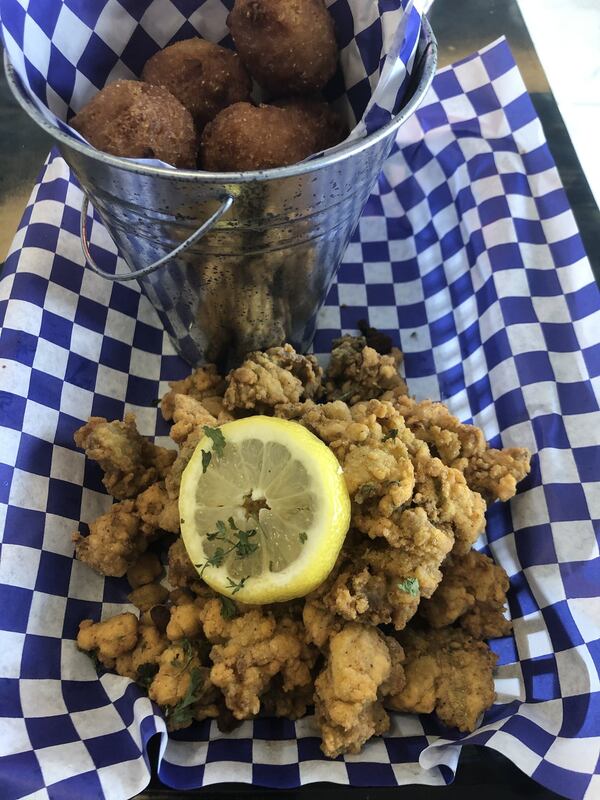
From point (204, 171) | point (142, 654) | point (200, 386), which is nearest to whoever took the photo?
point (204, 171)

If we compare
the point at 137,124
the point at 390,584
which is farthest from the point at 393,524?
the point at 137,124

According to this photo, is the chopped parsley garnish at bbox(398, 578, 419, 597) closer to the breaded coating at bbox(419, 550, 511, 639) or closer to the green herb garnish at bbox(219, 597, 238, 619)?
the breaded coating at bbox(419, 550, 511, 639)

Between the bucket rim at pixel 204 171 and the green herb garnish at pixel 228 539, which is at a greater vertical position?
the bucket rim at pixel 204 171

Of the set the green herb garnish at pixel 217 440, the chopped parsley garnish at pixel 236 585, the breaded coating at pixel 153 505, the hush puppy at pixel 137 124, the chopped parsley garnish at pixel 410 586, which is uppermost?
the hush puppy at pixel 137 124

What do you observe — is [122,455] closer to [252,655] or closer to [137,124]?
[252,655]

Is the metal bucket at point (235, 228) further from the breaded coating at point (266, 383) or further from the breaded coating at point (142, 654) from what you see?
the breaded coating at point (142, 654)

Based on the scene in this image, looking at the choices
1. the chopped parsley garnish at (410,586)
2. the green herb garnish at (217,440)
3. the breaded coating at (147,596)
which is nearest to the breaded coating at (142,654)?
the breaded coating at (147,596)

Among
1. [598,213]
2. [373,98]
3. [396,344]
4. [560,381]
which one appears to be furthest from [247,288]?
[598,213]
